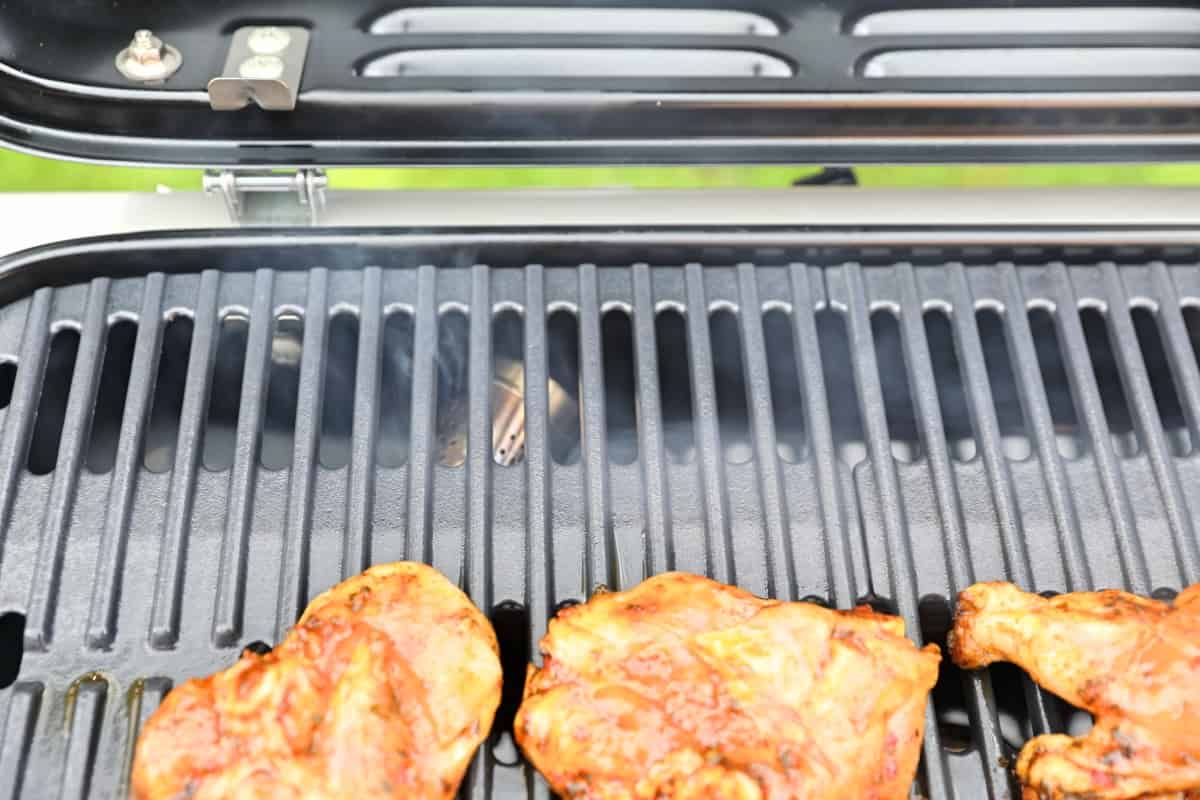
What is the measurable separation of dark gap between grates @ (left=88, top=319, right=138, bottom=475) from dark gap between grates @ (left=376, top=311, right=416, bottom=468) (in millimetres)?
423

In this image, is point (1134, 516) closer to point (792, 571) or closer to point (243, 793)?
point (792, 571)

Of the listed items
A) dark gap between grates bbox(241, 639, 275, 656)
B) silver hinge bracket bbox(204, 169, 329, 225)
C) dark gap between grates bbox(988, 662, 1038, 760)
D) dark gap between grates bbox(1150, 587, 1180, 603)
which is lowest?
dark gap between grates bbox(988, 662, 1038, 760)

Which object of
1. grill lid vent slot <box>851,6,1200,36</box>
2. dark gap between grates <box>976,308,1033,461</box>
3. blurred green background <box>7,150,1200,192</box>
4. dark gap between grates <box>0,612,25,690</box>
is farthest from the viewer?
blurred green background <box>7,150,1200,192</box>

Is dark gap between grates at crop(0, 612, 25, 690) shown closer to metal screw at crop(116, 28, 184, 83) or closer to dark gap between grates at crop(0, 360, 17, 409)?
dark gap between grates at crop(0, 360, 17, 409)

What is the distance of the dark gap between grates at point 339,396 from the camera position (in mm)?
1905

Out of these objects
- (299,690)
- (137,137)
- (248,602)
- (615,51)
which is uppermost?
(615,51)

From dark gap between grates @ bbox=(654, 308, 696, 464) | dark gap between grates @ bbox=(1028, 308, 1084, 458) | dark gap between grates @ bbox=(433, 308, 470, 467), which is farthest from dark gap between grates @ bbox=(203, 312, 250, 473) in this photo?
dark gap between grates @ bbox=(1028, 308, 1084, 458)

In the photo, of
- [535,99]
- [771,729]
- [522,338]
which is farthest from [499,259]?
[771,729]

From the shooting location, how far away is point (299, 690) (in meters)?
1.35

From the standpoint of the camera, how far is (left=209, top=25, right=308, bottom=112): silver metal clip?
68.2 inches

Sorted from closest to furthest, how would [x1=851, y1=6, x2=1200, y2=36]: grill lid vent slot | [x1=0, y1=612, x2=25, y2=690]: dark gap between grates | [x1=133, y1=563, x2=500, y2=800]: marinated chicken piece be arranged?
[x1=133, y1=563, x2=500, y2=800]: marinated chicken piece < [x1=0, y1=612, x2=25, y2=690]: dark gap between grates < [x1=851, y1=6, x2=1200, y2=36]: grill lid vent slot

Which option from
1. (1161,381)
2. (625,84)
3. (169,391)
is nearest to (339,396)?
(169,391)

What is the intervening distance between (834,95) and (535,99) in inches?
19.9

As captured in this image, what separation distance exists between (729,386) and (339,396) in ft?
2.34
